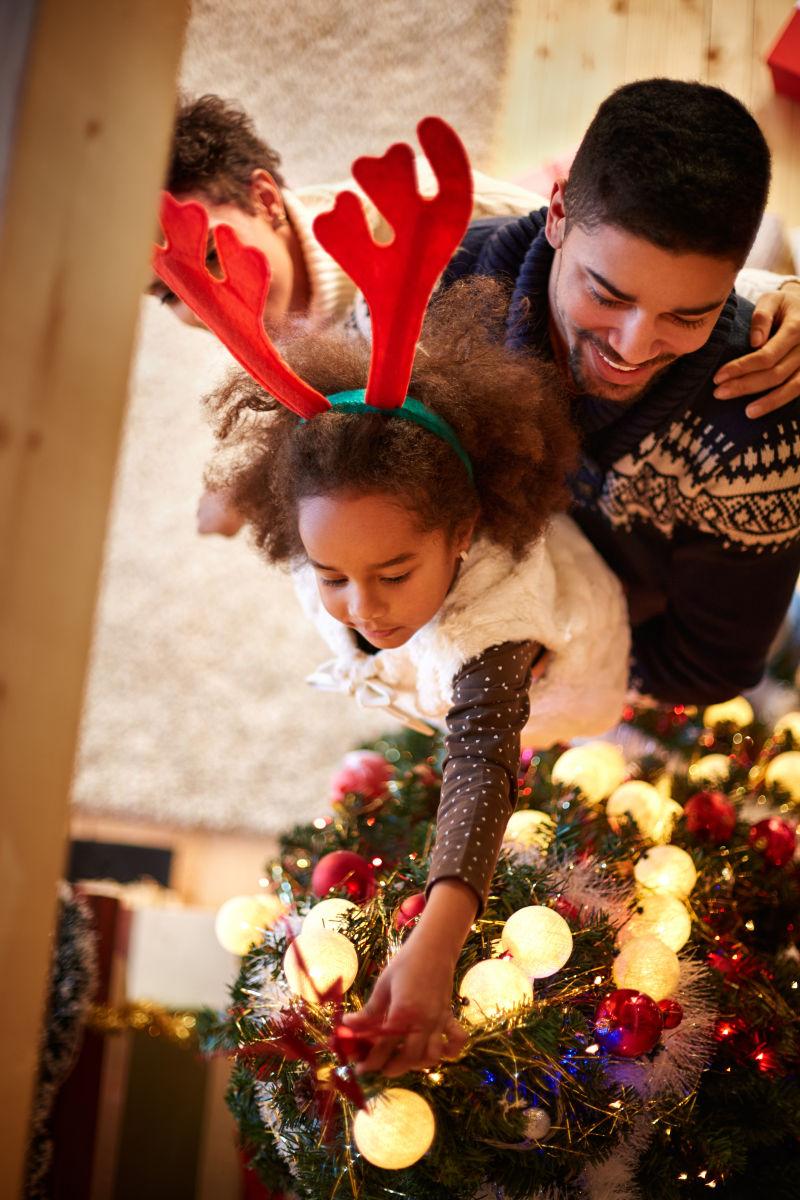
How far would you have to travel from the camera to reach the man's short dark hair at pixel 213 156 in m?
1.30

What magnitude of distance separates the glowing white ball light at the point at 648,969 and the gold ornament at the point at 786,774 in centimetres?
50

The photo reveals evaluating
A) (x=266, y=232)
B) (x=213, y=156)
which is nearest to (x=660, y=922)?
(x=266, y=232)

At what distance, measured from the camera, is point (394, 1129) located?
2.58 feet

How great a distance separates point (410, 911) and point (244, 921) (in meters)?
0.28

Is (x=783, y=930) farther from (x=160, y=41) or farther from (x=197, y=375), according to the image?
(x=197, y=375)

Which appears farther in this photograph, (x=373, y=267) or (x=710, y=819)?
(x=710, y=819)

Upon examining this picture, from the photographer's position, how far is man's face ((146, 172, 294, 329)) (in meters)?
1.29

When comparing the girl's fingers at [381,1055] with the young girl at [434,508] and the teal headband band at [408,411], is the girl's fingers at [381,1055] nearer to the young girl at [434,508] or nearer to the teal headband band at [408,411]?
→ the young girl at [434,508]

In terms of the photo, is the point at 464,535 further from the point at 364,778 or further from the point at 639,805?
the point at 364,778

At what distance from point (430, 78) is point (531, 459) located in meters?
1.49

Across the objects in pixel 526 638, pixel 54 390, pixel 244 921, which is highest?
pixel 54 390

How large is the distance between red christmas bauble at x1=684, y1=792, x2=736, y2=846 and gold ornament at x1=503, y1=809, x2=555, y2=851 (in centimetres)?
19

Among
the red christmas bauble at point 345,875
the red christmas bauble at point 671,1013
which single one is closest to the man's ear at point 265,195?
the red christmas bauble at point 345,875

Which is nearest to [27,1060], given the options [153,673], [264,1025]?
[264,1025]
